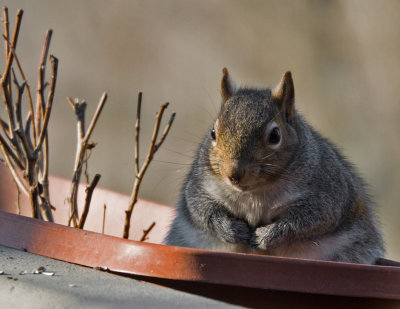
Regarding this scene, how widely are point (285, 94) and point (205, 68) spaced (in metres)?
2.82

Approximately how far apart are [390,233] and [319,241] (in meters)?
2.54

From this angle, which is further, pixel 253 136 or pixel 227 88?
pixel 227 88

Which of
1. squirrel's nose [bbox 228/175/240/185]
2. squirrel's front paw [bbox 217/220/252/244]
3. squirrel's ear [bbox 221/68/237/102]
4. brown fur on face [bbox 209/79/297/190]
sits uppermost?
squirrel's ear [bbox 221/68/237/102]

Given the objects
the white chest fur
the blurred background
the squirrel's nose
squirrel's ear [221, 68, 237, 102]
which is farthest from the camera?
the blurred background

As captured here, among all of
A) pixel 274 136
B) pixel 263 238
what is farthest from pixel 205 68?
pixel 263 238

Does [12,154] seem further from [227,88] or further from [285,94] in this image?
[285,94]

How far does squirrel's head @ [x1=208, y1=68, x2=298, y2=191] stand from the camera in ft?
4.89

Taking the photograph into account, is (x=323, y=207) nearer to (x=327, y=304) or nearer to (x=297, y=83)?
(x=327, y=304)

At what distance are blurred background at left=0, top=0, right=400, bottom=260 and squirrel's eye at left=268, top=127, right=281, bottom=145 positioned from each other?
193 cm

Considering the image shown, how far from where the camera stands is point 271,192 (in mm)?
1578

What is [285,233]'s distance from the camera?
1.52m

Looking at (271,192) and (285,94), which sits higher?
(285,94)

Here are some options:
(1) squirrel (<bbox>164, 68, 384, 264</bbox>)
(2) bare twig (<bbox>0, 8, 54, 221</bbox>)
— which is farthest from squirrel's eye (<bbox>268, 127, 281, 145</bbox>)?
(2) bare twig (<bbox>0, 8, 54, 221</bbox>)

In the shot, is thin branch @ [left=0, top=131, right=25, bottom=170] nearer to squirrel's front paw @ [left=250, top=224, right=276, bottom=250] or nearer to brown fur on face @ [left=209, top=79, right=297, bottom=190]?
brown fur on face @ [left=209, top=79, right=297, bottom=190]
